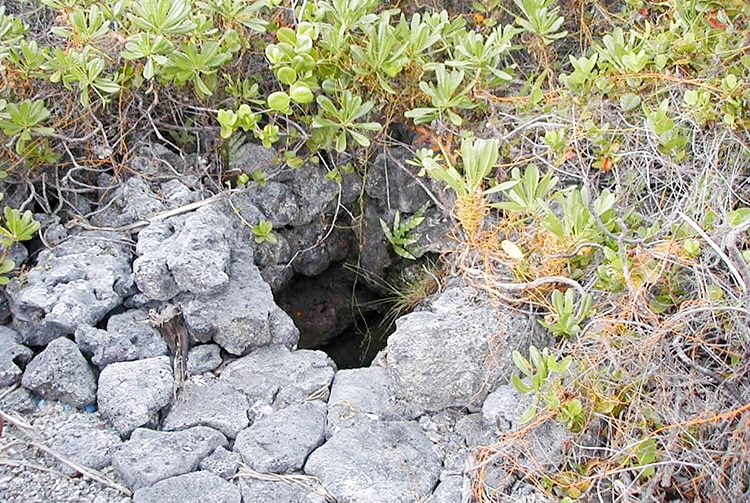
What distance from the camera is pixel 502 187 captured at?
7.34 ft

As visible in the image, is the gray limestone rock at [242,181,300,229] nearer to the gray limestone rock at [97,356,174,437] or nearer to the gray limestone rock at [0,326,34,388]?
the gray limestone rock at [97,356,174,437]

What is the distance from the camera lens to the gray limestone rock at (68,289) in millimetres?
2328

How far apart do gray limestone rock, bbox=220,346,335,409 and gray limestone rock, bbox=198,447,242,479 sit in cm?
19

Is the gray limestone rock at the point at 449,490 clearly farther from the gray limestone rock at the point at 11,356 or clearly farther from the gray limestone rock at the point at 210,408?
the gray limestone rock at the point at 11,356

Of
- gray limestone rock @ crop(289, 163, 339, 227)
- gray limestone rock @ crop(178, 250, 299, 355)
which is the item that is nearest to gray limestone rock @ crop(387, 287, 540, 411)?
gray limestone rock @ crop(178, 250, 299, 355)

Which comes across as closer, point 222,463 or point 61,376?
point 222,463

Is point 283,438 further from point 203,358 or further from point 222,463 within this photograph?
point 203,358

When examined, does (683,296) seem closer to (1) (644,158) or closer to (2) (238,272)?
(1) (644,158)

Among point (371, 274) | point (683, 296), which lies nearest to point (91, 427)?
point (371, 274)

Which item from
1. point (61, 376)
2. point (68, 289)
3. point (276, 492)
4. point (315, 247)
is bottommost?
point (315, 247)

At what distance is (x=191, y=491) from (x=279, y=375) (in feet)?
1.49

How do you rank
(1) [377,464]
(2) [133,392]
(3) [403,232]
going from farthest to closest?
1. (3) [403,232]
2. (2) [133,392]
3. (1) [377,464]

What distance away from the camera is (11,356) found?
2.28m

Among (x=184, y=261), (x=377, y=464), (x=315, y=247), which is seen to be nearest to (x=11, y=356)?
(x=184, y=261)
